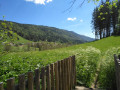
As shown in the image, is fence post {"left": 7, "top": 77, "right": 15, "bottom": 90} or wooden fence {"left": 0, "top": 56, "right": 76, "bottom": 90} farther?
wooden fence {"left": 0, "top": 56, "right": 76, "bottom": 90}

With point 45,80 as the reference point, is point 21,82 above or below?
above

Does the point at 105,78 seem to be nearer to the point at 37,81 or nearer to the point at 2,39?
the point at 37,81

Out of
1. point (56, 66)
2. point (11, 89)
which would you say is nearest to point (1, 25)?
point (56, 66)

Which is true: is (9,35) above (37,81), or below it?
above

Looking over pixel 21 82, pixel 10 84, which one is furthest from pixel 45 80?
pixel 10 84

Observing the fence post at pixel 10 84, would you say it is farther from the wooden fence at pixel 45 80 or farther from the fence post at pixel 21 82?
the fence post at pixel 21 82

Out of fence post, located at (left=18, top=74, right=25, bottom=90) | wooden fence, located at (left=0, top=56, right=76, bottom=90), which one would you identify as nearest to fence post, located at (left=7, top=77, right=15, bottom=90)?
wooden fence, located at (left=0, top=56, right=76, bottom=90)

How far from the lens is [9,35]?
17.9 ft

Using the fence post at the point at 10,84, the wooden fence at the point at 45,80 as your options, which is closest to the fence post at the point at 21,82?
the wooden fence at the point at 45,80

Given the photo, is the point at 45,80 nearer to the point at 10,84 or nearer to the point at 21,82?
the point at 21,82

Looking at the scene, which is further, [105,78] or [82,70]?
[82,70]

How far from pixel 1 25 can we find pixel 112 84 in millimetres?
6114

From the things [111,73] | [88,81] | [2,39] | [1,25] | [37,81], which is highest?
[1,25]

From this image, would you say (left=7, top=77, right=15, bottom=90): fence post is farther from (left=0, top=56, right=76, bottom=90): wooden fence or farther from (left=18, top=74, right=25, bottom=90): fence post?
(left=18, top=74, right=25, bottom=90): fence post
